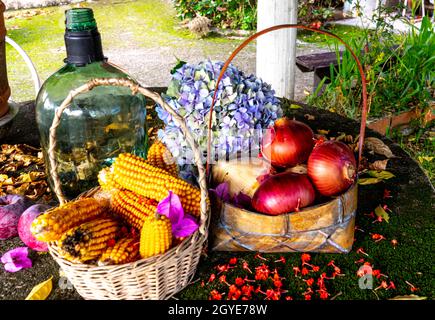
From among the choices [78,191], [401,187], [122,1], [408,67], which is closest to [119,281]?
[78,191]

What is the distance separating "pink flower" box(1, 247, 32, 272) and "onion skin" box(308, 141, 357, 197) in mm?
783

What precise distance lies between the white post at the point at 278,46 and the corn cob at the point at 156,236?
2.25m

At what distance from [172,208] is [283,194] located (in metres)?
0.27

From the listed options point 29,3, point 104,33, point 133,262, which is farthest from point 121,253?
point 29,3

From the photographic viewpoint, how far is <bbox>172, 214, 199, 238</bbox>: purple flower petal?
993 mm

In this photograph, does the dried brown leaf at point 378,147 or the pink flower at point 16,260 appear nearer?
the pink flower at point 16,260

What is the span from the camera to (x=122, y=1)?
318 inches

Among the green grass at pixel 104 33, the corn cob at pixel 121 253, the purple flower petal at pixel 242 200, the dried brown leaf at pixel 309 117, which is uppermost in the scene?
the corn cob at pixel 121 253

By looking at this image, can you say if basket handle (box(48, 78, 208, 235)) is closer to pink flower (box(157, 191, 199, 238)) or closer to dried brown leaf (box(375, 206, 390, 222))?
pink flower (box(157, 191, 199, 238))

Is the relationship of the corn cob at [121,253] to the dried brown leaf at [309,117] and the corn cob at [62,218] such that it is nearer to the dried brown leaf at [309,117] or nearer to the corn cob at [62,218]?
the corn cob at [62,218]

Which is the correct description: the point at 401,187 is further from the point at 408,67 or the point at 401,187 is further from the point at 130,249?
the point at 408,67

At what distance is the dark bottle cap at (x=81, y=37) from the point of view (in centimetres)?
117

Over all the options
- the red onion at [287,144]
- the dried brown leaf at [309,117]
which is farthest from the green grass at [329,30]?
the red onion at [287,144]

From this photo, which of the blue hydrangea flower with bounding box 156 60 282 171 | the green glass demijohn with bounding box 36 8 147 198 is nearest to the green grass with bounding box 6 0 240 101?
the green glass demijohn with bounding box 36 8 147 198
